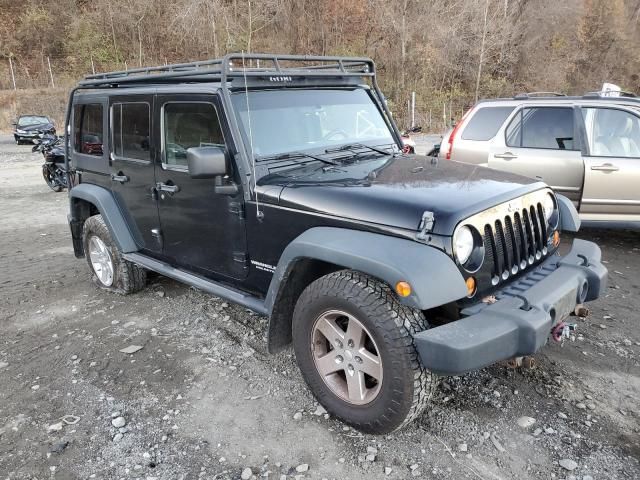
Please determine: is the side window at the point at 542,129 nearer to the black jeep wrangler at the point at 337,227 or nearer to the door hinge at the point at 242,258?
the black jeep wrangler at the point at 337,227

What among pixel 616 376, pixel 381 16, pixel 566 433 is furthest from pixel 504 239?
pixel 381 16

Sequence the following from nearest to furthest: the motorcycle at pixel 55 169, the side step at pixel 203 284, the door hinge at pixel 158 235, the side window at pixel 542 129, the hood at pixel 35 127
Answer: the side step at pixel 203 284
the door hinge at pixel 158 235
the side window at pixel 542 129
the motorcycle at pixel 55 169
the hood at pixel 35 127

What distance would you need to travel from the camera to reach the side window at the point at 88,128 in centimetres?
487

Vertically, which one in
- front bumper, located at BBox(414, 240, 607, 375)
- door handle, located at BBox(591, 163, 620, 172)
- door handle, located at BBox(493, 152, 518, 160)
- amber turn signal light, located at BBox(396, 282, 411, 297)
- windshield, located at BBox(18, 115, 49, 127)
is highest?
windshield, located at BBox(18, 115, 49, 127)

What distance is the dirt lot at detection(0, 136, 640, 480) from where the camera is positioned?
2.76m

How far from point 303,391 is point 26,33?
41.0 m

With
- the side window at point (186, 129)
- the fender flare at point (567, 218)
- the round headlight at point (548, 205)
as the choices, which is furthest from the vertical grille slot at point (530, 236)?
the side window at point (186, 129)

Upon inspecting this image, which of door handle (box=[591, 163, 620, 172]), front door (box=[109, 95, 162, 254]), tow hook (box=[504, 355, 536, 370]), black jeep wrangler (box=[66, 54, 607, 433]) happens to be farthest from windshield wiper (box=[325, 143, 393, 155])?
door handle (box=[591, 163, 620, 172])

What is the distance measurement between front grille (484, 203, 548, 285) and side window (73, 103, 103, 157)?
3724mm

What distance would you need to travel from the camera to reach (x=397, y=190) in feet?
9.70

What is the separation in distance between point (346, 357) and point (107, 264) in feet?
10.6

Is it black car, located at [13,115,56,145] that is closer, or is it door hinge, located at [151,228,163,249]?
door hinge, located at [151,228,163,249]

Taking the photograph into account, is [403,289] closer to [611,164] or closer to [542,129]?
[611,164]

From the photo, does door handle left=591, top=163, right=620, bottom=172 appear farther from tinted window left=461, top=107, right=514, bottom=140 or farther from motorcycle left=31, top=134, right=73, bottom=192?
motorcycle left=31, top=134, right=73, bottom=192
